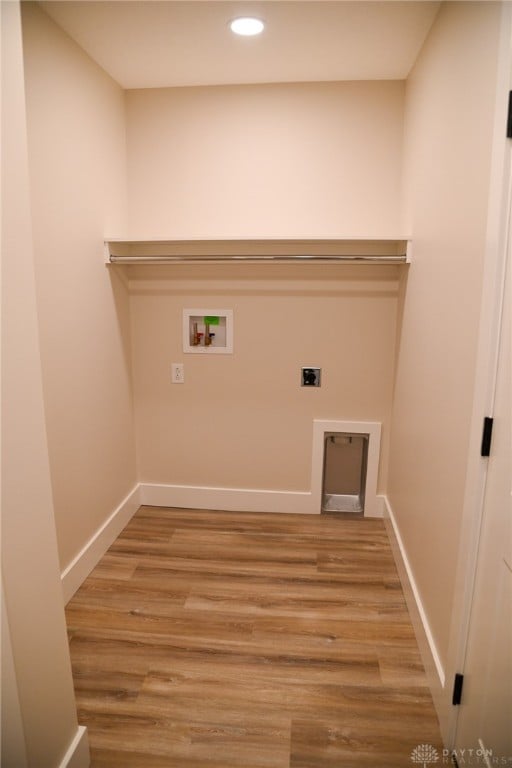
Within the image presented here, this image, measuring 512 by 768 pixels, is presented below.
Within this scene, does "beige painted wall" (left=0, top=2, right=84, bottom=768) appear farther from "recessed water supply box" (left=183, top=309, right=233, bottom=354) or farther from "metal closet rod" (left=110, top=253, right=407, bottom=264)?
"recessed water supply box" (left=183, top=309, right=233, bottom=354)

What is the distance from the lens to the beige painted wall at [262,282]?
2699 millimetres

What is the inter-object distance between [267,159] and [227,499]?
2155mm

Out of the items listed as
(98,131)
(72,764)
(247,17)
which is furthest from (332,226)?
(72,764)

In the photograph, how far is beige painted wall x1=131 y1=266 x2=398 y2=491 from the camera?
2873 millimetres

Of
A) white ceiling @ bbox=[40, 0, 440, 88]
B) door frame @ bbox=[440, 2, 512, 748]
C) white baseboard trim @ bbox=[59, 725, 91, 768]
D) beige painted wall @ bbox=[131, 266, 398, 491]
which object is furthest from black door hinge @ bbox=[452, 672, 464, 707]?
white ceiling @ bbox=[40, 0, 440, 88]

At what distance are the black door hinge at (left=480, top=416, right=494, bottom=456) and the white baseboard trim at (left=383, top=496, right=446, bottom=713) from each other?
86cm

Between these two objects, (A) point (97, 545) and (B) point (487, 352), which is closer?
(B) point (487, 352)

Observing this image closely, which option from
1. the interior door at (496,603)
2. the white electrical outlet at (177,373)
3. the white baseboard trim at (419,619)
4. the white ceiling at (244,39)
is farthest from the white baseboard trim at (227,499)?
the white ceiling at (244,39)

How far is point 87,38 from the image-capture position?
213cm

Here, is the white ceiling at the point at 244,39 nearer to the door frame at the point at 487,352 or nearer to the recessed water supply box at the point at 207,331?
the door frame at the point at 487,352

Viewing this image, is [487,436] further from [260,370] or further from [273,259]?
[260,370]

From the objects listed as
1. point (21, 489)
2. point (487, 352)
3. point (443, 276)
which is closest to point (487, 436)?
point (487, 352)

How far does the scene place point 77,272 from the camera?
2.27 metres

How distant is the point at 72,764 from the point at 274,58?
2952 millimetres
